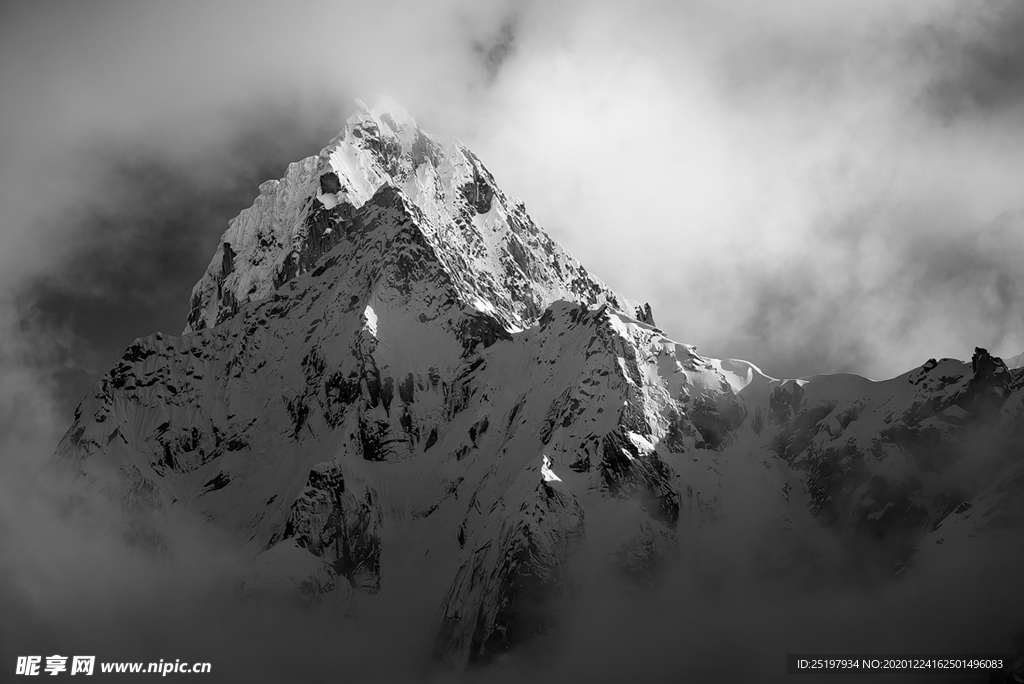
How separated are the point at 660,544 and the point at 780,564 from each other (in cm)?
1867

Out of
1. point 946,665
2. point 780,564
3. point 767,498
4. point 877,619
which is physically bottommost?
point 946,665

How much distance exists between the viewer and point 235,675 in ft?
632

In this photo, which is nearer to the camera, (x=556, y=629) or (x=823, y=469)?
(x=556, y=629)

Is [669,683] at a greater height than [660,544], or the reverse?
[660,544]

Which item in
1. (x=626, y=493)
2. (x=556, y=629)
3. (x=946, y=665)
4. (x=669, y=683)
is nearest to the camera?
(x=946, y=665)

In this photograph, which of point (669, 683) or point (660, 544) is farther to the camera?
point (660, 544)

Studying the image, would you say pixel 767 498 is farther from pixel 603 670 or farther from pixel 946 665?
pixel 946 665

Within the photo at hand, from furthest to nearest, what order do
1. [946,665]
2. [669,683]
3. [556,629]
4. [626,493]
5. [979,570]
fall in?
[626,493], [556,629], [669,683], [979,570], [946,665]

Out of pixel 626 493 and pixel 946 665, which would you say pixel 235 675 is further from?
pixel 946 665

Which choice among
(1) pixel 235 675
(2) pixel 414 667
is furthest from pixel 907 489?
(1) pixel 235 675

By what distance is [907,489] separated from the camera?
179 metres

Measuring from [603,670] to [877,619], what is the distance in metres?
37.3

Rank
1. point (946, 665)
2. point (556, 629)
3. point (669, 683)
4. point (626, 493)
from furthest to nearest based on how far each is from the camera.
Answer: point (626, 493) < point (556, 629) < point (669, 683) < point (946, 665)

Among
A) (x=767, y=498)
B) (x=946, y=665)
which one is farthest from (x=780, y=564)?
(x=946, y=665)
